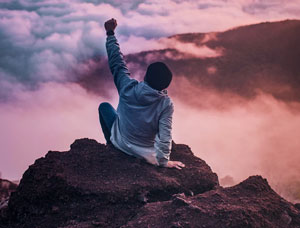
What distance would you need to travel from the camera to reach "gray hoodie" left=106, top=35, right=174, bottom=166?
5020 mm

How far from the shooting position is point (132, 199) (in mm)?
4672

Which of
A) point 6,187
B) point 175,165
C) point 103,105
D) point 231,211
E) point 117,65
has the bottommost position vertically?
point 231,211

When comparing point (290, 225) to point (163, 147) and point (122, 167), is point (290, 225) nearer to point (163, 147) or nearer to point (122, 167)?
point (163, 147)

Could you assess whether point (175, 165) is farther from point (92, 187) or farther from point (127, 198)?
point (92, 187)

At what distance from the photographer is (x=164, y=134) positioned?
16.4 ft

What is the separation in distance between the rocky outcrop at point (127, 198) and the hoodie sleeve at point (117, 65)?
3.96 feet

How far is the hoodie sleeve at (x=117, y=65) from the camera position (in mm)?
5305

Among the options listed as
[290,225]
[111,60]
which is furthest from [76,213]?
[290,225]

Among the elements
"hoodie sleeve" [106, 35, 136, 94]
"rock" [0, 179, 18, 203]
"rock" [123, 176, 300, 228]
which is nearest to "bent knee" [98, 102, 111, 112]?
"hoodie sleeve" [106, 35, 136, 94]

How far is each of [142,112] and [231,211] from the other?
2.00 meters

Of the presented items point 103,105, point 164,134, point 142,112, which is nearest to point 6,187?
point 103,105

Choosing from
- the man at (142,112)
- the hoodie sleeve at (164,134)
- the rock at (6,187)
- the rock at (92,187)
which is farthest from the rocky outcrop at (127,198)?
the rock at (6,187)

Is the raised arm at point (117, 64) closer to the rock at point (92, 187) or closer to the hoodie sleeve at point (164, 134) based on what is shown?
the hoodie sleeve at point (164, 134)

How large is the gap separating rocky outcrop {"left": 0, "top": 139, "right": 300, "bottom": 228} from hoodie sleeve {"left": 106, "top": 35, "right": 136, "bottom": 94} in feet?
3.96
